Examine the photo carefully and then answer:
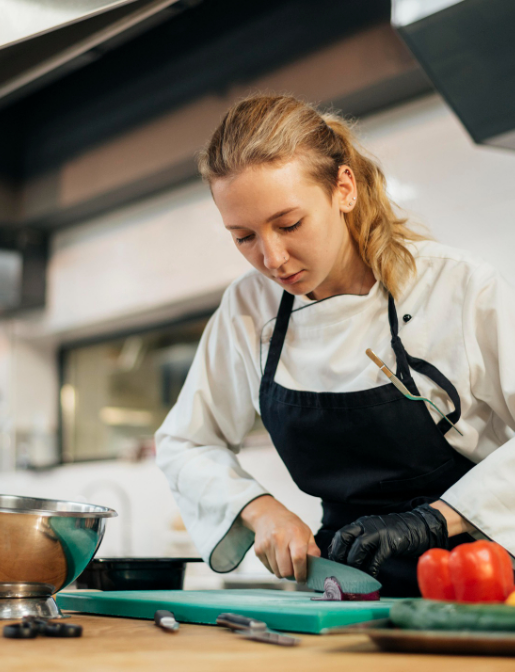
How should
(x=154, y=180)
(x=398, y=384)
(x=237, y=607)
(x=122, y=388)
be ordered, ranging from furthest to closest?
(x=122, y=388) → (x=154, y=180) → (x=398, y=384) → (x=237, y=607)

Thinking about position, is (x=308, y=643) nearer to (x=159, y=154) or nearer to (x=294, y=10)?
(x=294, y=10)

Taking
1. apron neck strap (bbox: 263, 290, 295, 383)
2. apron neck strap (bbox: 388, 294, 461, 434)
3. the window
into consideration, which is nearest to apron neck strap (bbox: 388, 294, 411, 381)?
apron neck strap (bbox: 388, 294, 461, 434)

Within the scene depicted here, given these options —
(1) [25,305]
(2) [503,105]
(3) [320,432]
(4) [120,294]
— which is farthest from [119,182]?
(3) [320,432]

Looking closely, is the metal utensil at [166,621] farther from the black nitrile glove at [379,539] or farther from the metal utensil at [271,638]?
the black nitrile glove at [379,539]

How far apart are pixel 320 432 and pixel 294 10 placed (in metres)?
1.76

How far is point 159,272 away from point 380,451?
77.2 inches

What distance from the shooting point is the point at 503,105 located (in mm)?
1625

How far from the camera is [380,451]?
46.6 inches

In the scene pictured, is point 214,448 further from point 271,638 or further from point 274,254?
point 271,638

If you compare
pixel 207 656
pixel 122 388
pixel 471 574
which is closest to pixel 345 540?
pixel 471 574

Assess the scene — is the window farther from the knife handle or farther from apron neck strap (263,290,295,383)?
the knife handle

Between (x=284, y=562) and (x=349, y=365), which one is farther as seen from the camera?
(x=349, y=365)

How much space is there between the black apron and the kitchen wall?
951 mm

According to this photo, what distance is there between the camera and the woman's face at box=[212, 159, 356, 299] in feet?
3.57
